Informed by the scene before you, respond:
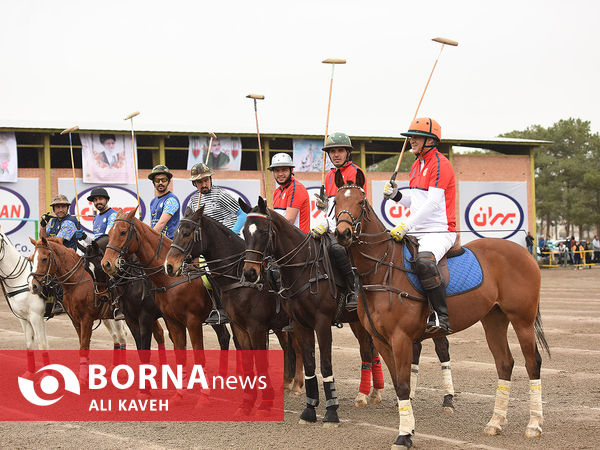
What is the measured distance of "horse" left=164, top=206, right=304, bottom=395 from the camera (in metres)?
8.71

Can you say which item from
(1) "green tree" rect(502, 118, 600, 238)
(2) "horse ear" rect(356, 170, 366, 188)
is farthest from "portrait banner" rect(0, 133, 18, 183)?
(1) "green tree" rect(502, 118, 600, 238)

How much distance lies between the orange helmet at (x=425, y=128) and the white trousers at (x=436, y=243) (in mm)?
1119

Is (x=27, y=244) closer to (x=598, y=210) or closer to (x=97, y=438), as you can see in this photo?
(x=97, y=438)

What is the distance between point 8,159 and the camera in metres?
34.6

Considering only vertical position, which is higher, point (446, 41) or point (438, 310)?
point (446, 41)

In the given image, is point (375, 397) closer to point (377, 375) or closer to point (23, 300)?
point (377, 375)

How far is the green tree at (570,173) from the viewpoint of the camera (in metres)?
63.0

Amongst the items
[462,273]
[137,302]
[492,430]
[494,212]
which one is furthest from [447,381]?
[494,212]

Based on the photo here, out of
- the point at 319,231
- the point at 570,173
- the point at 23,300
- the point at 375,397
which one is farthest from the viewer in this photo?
the point at 570,173

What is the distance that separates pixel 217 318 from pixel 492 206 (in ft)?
112

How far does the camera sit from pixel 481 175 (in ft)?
138

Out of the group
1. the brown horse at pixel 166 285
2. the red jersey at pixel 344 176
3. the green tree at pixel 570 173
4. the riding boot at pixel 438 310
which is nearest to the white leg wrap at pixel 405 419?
the riding boot at pixel 438 310

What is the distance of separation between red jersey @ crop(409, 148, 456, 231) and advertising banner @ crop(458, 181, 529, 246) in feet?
108

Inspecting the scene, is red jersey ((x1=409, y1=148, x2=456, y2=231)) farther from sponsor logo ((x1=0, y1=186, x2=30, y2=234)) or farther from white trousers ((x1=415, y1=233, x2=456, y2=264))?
sponsor logo ((x1=0, y1=186, x2=30, y2=234))
